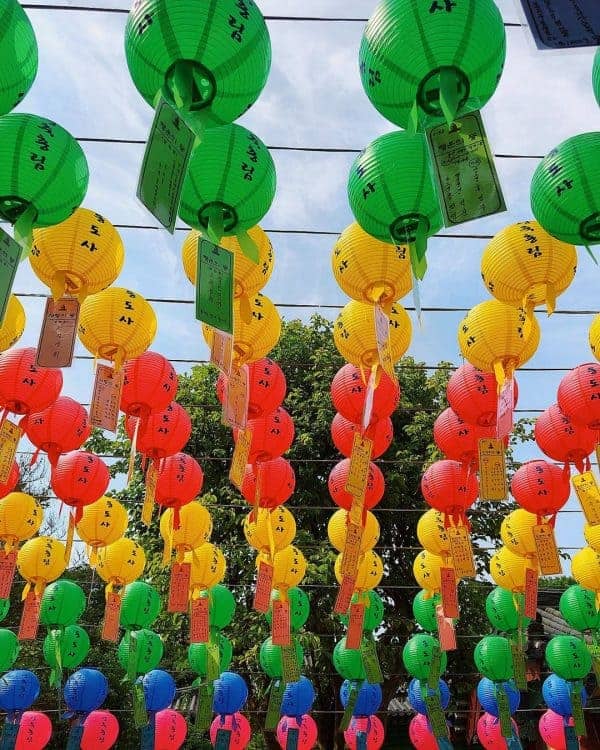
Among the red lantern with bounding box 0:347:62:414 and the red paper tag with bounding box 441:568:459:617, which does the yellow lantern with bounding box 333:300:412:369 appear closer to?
the red lantern with bounding box 0:347:62:414

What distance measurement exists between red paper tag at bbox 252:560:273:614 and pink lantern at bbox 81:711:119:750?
253cm

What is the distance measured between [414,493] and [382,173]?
31.7 feet

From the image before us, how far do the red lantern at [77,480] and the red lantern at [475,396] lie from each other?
2.93 metres

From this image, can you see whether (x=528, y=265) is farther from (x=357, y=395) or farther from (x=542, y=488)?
(x=542, y=488)

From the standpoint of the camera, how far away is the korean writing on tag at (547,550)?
19.1 feet

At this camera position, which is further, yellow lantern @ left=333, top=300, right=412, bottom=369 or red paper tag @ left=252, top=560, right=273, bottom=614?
red paper tag @ left=252, top=560, right=273, bottom=614

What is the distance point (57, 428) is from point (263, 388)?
1656 mm

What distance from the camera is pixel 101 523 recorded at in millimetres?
6500

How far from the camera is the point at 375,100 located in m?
2.90

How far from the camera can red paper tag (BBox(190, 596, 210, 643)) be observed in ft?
22.8

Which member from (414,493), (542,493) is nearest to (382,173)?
(542,493)

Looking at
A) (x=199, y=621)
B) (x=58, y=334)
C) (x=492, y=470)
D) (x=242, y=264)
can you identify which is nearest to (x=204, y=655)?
(x=199, y=621)

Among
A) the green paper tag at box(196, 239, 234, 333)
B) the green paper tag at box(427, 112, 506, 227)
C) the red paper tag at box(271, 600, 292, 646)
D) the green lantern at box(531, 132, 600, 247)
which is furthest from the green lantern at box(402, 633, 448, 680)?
the green paper tag at box(427, 112, 506, 227)

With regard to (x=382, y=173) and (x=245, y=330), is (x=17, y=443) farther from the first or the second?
(x=382, y=173)
